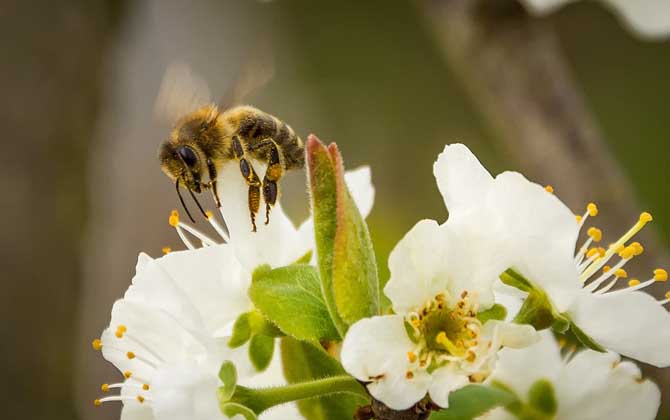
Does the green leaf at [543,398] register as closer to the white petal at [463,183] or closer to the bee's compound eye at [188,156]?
the white petal at [463,183]

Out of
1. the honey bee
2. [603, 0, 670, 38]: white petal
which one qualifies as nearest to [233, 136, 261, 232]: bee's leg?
the honey bee

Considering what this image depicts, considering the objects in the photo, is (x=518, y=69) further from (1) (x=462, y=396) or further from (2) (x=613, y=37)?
(2) (x=613, y=37)

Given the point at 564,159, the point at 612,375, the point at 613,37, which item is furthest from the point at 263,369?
the point at 613,37

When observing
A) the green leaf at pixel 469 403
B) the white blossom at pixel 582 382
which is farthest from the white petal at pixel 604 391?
the green leaf at pixel 469 403

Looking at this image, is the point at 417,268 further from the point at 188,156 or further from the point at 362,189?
the point at 188,156

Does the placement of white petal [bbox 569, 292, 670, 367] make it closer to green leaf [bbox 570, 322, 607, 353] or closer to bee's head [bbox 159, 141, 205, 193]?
green leaf [bbox 570, 322, 607, 353]
